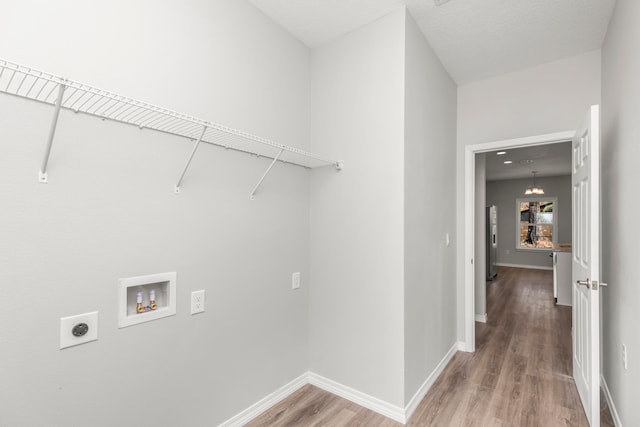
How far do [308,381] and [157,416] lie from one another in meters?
1.22

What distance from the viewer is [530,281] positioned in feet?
23.0

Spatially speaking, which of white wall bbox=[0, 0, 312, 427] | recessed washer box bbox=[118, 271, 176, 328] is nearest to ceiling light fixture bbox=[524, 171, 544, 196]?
white wall bbox=[0, 0, 312, 427]

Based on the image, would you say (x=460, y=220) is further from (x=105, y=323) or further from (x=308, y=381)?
(x=105, y=323)

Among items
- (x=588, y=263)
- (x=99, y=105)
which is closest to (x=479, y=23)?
(x=588, y=263)

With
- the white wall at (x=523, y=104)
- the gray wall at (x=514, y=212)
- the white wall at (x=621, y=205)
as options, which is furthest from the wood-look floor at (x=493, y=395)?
the gray wall at (x=514, y=212)

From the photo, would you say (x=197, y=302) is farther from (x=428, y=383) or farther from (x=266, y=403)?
(x=428, y=383)

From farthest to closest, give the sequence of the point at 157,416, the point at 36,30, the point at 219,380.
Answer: the point at 219,380 → the point at 157,416 → the point at 36,30

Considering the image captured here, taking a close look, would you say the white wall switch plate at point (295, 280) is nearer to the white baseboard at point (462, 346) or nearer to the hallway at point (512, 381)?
the hallway at point (512, 381)

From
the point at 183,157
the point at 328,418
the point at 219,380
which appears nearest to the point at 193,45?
the point at 183,157

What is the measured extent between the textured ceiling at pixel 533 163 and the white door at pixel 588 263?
2394mm

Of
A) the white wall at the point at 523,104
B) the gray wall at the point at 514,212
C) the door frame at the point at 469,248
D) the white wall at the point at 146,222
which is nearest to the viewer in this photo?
the white wall at the point at 146,222

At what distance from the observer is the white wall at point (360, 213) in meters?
2.14

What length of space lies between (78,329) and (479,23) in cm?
298

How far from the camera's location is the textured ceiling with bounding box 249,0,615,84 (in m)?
2.10
